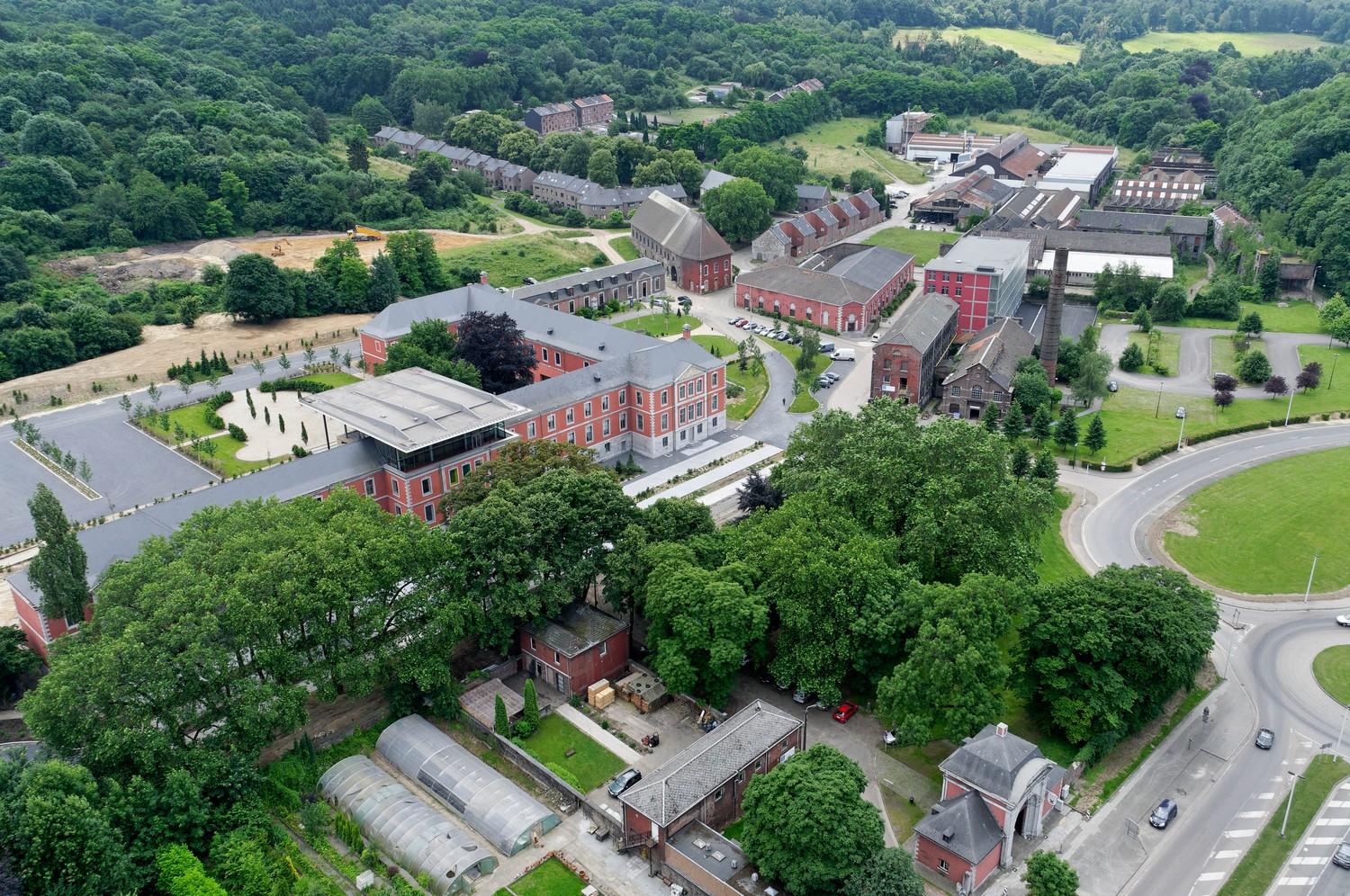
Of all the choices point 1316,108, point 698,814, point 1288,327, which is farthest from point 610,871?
point 1316,108

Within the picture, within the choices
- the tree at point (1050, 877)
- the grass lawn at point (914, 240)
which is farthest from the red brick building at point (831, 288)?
the tree at point (1050, 877)

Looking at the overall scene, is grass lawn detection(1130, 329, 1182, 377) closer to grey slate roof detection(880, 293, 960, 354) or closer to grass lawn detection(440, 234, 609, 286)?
grey slate roof detection(880, 293, 960, 354)

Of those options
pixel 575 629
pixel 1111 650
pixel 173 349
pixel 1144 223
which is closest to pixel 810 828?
pixel 1111 650

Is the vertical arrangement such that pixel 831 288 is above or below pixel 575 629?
above

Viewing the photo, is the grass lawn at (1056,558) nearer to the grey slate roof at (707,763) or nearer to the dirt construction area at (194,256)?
the grey slate roof at (707,763)

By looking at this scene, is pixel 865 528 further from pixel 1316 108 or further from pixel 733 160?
pixel 1316 108

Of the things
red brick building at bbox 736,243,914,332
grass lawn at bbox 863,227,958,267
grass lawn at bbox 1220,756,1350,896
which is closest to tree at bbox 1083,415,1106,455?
red brick building at bbox 736,243,914,332

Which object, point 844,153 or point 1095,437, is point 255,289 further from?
point 844,153
